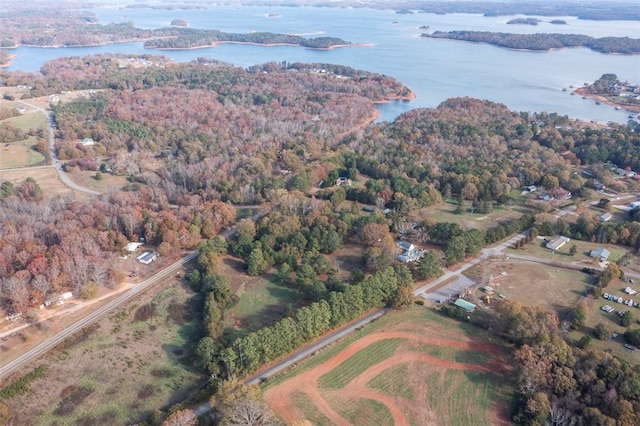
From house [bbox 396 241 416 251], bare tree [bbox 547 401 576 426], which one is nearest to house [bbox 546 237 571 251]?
house [bbox 396 241 416 251]

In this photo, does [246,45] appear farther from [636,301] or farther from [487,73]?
[636,301]

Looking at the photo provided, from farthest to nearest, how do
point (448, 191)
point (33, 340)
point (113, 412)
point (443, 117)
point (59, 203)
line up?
point (443, 117)
point (448, 191)
point (59, 203)
point (33, 340)
point (113, 412)

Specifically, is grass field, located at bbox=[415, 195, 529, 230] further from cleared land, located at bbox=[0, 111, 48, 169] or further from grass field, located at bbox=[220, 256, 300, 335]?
cleared land, located at bbox=[0, 111, 48, 169]

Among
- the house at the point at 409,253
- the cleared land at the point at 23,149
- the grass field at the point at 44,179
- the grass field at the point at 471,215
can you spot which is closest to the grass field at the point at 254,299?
the house at the point at 409,253

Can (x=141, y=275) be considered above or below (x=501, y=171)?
below

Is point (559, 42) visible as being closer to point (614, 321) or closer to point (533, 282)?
point (533, 282)

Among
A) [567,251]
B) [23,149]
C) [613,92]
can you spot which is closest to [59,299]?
[567,251]

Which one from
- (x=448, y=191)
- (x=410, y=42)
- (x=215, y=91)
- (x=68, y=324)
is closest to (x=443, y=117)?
(x=448, y=191)
